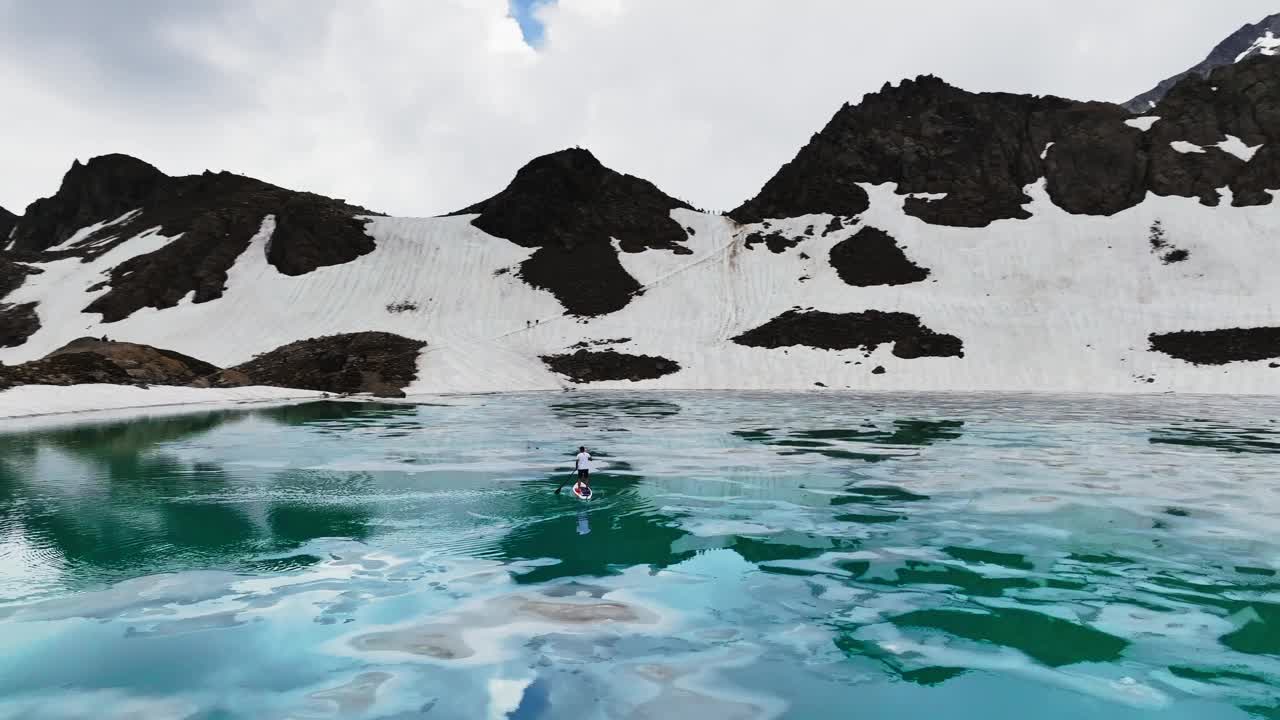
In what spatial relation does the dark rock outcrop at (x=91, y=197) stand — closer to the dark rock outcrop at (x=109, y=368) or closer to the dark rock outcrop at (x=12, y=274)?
the dark rock outcrop at (x=12, y=274)

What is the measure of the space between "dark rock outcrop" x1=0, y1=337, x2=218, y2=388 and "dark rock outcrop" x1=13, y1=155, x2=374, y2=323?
31904mm

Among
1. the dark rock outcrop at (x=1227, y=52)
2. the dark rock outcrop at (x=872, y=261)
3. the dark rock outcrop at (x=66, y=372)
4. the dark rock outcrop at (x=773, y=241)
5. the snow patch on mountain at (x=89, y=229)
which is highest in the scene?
the dark rock outcrop at (x=1227, y=52)

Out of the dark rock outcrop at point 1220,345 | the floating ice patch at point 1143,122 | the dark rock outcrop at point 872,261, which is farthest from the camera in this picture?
the floating ice patch at point 1143,122

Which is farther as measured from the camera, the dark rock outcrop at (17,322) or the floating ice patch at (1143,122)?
the floating ice patch at (1143,122)

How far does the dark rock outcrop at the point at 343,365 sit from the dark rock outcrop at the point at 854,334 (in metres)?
28.3

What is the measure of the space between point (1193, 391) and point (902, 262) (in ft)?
93.0

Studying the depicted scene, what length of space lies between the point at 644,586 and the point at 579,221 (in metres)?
78.9

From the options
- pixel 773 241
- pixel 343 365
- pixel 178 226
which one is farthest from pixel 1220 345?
pixel 178 226

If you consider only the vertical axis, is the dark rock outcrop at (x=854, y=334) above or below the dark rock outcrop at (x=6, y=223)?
below

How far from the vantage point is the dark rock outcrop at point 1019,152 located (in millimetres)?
76375

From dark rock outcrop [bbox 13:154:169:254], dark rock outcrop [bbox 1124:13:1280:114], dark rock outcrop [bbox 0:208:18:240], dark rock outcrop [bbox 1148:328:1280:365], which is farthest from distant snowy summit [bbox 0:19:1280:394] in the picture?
dark rock outcrop [bbox 1124:13:1280:114]

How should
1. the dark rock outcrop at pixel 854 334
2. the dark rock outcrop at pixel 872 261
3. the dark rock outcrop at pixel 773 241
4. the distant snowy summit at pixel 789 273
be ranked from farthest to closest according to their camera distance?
1. the dark rock outcrop at pixel 773 241
2. the dark rock outcrop at pixel 872 261
3. the dark rock outcrop at pixel 854 334
4. the distant snowy summit at pixel 789 273

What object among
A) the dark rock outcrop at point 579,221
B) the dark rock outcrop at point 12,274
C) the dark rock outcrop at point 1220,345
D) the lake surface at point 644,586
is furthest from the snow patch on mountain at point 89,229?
the dark rock outcrop at point 1220,345

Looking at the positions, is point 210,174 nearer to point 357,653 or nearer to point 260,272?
point 260,272
